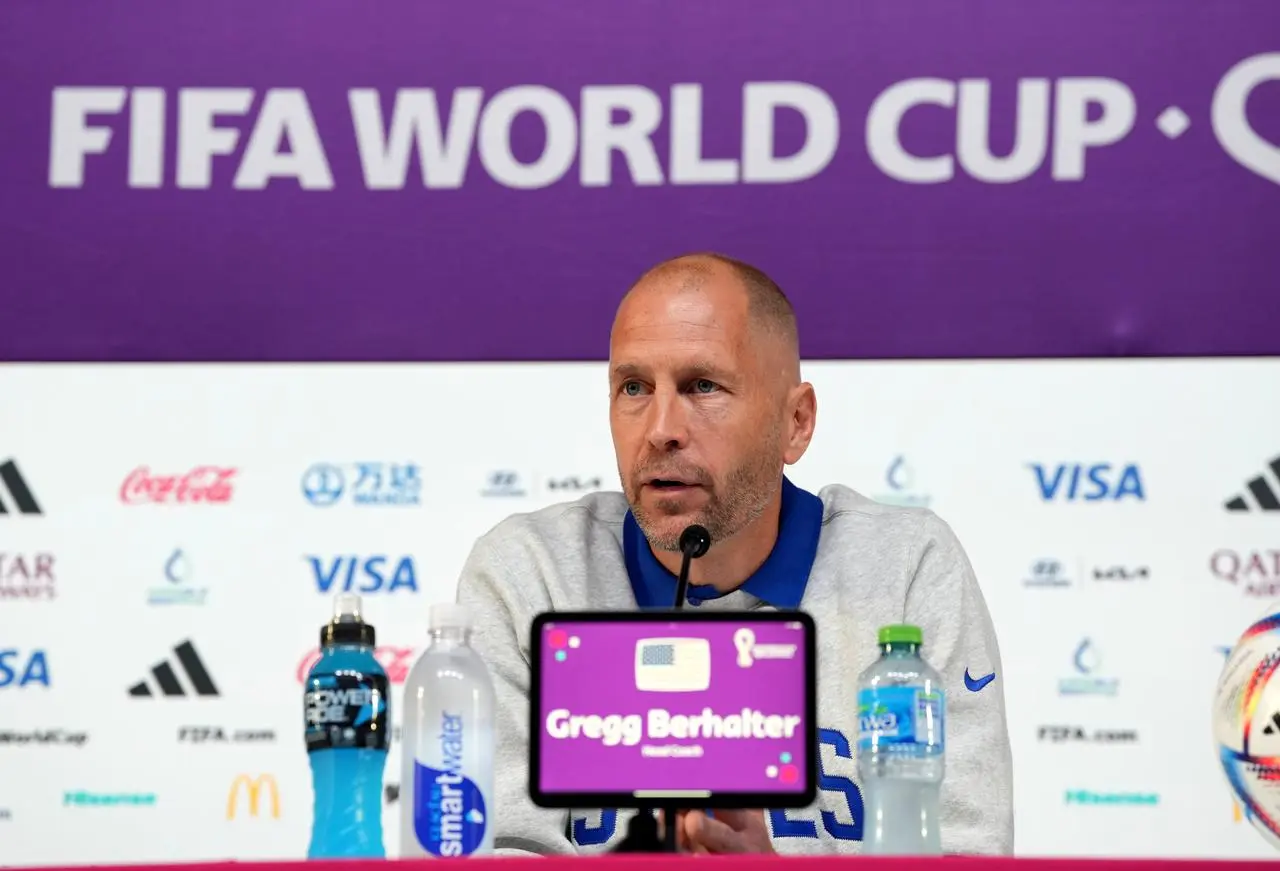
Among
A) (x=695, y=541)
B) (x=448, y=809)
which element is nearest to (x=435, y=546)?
(x=695, y=541)

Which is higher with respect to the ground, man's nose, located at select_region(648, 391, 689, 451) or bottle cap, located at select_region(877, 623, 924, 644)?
man's nose, located at select_region(648, 391, 689, 451)

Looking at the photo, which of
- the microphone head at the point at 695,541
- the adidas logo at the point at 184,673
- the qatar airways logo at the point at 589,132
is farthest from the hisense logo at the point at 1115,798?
the microphone head at the point at 695,541

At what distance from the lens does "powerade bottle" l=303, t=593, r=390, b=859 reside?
1.83 m

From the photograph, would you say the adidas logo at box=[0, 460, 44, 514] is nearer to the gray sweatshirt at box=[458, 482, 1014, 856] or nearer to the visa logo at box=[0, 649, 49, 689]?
the visa logo at box=[0, 649, 49, 689]

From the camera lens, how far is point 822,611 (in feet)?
7.79

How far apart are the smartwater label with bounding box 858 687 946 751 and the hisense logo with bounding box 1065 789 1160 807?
6.29 feet

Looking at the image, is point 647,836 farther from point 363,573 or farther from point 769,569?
point 363,573

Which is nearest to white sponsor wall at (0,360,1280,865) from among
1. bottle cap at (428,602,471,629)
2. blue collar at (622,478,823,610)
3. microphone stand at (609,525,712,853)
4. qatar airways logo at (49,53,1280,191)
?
qatar airways logo at (49,53,1280,191)

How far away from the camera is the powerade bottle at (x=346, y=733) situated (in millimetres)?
1826

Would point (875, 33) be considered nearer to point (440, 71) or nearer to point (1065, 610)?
point (440, 71)

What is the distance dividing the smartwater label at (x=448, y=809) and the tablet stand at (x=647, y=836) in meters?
0.17

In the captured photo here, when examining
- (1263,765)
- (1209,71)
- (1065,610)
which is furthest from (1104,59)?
(1263,765)

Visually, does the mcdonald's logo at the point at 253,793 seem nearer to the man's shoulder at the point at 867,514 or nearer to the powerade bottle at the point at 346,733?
the man's shoulder at the point at 867,514

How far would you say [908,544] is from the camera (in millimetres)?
2432
